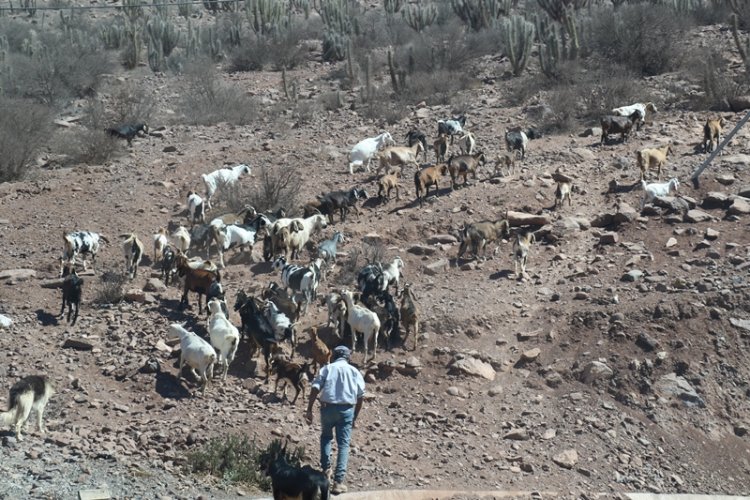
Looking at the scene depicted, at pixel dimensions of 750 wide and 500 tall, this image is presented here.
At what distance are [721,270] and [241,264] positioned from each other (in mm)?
7706

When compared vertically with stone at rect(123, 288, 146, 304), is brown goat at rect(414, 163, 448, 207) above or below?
above

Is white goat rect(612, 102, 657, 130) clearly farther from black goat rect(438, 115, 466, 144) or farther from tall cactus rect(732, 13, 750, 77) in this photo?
tall cactus rect(732, 13, 750, 77)

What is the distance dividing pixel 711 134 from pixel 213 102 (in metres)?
12.9

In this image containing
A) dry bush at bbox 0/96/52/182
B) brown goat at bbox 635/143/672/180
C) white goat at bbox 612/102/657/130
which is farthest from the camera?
white goat at bbox 612/102/657/130

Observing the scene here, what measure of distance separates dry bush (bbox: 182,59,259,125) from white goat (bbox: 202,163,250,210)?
5.58 metres

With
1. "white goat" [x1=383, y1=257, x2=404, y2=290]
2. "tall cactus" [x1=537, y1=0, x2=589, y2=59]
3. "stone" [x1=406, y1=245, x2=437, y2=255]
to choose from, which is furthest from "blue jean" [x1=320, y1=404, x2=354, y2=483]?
"tall cactus" [x1=537, y1=0, x2=589, y2=59]

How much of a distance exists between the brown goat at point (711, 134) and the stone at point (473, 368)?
9202 mm

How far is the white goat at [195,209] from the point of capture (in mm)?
19281

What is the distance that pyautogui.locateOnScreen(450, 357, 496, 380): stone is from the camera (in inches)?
561

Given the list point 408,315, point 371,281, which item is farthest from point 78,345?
point 408,315

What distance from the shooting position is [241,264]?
1777cm

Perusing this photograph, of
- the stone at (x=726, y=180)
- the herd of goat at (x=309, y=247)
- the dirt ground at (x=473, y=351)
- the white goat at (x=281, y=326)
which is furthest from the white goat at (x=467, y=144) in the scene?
the white goat at (x=281, y=326)

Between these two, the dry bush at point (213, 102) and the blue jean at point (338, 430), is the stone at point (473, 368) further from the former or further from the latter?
the dry bush at point (213, 102)

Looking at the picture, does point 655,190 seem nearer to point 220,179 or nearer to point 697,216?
point 697,216
